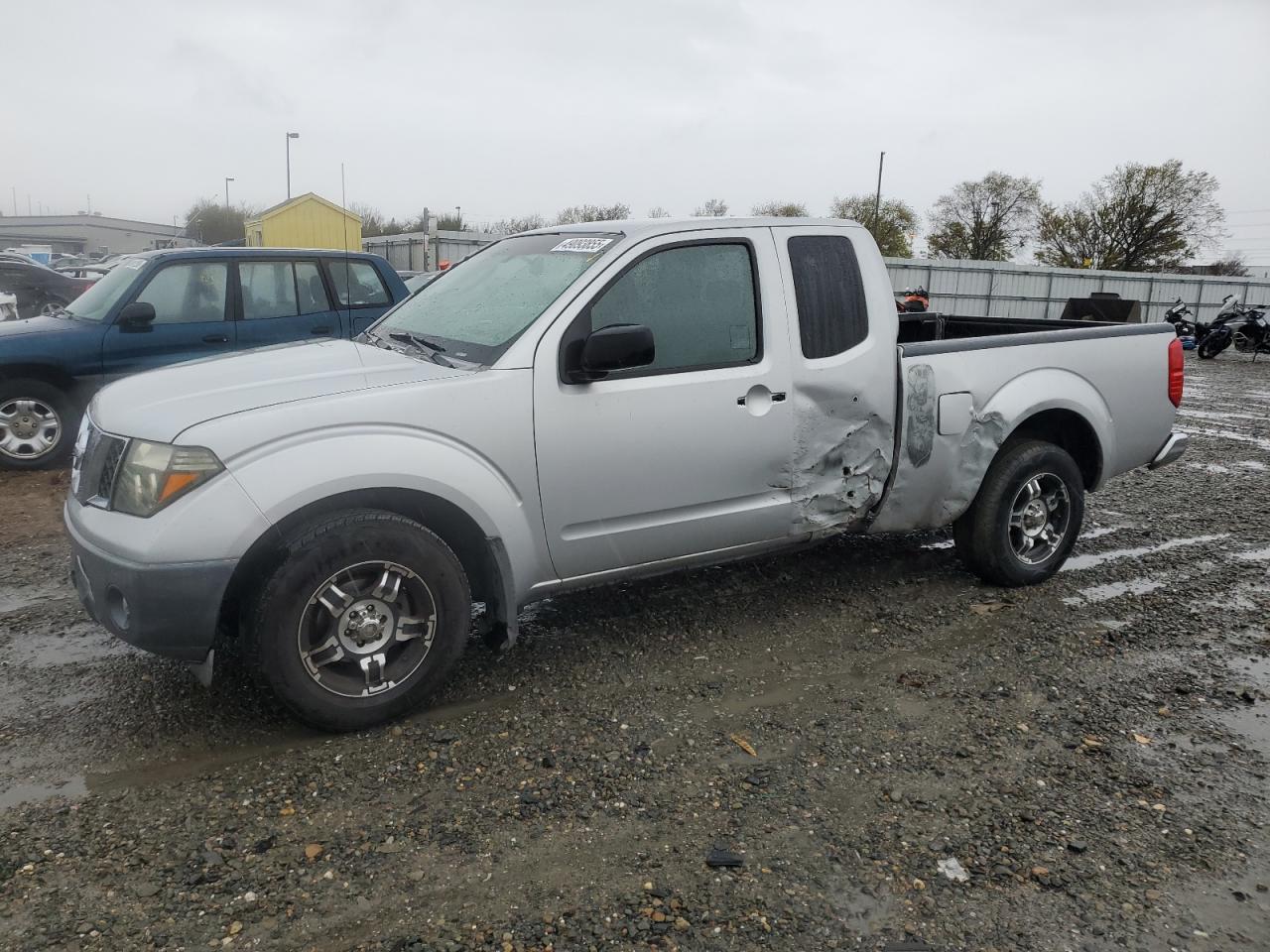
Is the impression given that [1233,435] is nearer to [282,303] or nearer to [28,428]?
[282,303]

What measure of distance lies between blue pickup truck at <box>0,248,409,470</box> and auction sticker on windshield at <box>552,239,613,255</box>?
4141 millimetres

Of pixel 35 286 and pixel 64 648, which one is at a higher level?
pixel 35 286

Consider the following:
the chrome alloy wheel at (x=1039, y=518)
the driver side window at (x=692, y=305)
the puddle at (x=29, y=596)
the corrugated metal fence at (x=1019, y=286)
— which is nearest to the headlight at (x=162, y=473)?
the driver side window at (x=692, y=305)

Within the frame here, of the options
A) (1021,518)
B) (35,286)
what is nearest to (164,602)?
(1021,518)

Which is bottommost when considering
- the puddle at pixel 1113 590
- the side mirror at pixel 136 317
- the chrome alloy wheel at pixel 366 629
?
the puddle at pixel 1113 590

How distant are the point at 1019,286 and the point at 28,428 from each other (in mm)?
29238

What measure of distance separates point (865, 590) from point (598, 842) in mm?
2724

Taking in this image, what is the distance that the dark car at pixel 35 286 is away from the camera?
15500 millimetres

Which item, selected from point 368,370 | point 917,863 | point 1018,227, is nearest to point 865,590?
point 917,863

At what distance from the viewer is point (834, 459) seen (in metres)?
4.36

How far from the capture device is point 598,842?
9.41 ft

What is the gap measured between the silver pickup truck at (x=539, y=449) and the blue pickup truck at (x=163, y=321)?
4.08 metres

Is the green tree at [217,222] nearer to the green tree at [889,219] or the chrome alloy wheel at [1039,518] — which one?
the green tree at [889,219]

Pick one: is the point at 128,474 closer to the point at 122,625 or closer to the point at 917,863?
the point at 122,625
